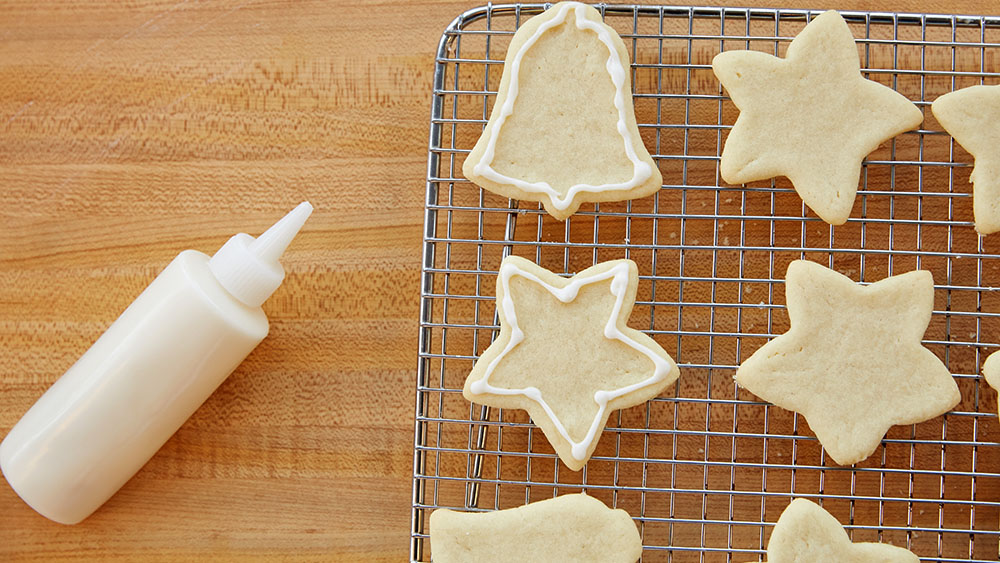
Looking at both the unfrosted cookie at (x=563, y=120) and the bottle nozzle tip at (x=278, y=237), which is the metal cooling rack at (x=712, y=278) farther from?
the bottle nozzle tip at (x=278, y=237)

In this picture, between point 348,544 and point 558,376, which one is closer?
point 558,376

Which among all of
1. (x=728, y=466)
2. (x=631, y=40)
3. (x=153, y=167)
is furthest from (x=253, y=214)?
(x=728, y=466)

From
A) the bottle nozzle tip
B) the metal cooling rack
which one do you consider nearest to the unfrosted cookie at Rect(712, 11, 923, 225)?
the metal cooling rack

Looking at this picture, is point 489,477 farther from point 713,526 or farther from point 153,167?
point 153,167

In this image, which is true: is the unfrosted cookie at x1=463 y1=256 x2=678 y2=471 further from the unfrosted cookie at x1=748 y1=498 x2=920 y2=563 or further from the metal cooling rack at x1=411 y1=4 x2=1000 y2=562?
the unfrosted cookie at x1=748 y1=498 x2=920 y2=563

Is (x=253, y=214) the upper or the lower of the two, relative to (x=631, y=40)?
lower

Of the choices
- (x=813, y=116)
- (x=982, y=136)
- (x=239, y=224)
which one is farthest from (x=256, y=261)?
A: (x=982, y=136)

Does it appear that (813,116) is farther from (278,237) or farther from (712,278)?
(278,237)
